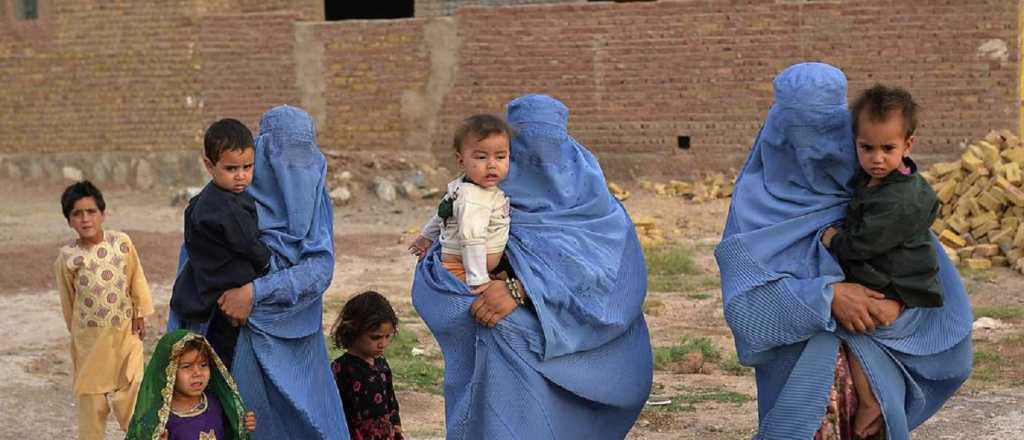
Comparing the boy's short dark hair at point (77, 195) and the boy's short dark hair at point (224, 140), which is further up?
the boy's short dark hair at point (224, 140)

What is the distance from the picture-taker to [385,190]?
49.9 feet

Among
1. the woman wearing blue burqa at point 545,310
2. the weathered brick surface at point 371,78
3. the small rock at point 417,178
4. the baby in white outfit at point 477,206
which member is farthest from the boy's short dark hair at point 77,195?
the weathered brick surface at point 371,78

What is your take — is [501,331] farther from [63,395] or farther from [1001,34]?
[1001,34]

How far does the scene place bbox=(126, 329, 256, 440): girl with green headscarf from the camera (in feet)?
13.5

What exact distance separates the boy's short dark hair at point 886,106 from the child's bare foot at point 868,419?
76cm

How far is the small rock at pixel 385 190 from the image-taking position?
15156mm

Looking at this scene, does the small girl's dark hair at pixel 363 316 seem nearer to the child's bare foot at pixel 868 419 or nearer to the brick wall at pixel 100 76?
the child's bare foot at pixel 868 419

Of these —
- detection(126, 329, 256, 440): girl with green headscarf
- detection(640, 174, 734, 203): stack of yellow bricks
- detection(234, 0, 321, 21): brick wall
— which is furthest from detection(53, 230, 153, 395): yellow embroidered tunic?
detection(234, 0, 321, 21): brick wall

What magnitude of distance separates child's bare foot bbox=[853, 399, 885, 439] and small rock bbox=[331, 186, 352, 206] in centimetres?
1122

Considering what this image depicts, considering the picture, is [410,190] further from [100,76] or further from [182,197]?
[100,76]

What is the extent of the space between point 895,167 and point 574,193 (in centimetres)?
105

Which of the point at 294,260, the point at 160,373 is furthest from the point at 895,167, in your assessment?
the point at 160,373

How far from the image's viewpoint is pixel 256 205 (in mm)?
4461

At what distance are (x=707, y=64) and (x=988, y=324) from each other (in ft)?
21.1
